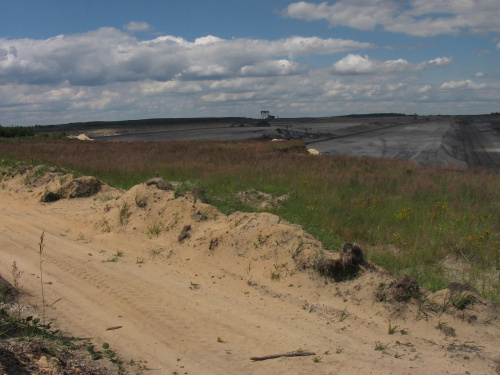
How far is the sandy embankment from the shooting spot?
16.5ft

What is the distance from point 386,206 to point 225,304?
6100mm

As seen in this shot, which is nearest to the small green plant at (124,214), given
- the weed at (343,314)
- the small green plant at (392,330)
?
the weed at (343,314)

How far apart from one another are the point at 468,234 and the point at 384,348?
4623 millimetres

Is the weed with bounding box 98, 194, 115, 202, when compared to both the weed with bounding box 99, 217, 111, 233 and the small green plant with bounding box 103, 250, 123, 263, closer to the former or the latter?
the weed with bounding box 99, 217, 111, 233

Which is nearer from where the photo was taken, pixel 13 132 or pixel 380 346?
pixel 380 346

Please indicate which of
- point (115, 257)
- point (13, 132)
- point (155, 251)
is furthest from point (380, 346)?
point (13, 132)

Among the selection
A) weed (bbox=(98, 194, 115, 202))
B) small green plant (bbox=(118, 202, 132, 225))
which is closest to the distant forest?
weed (bbox=(98, 194, 115, 202))

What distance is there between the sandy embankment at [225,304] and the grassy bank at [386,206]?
1071 millimetres

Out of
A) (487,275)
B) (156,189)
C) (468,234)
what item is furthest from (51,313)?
(468,234)

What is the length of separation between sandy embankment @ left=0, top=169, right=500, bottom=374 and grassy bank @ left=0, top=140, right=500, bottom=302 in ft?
3.51

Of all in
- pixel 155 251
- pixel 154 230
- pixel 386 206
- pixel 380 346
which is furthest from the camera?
pixel 386 206

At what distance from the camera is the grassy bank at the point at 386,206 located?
25.6 feet

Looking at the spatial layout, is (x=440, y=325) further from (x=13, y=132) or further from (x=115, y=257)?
(x=13, y=132)

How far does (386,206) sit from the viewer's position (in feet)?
37.0
